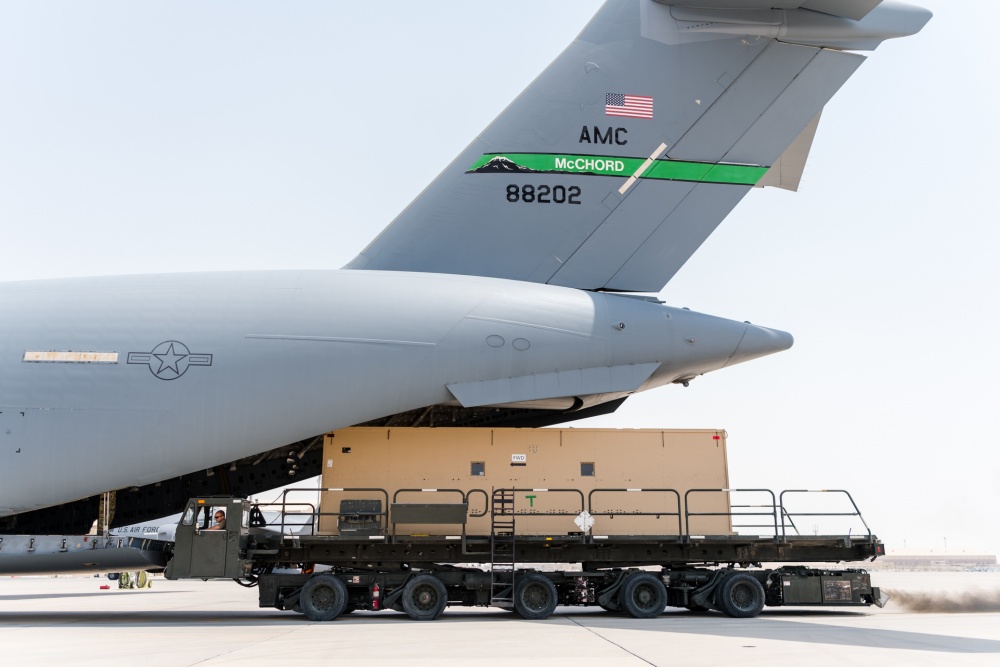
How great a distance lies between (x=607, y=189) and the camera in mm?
12469

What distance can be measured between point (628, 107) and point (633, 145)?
1.90ft

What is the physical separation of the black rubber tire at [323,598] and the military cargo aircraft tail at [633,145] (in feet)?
15.0

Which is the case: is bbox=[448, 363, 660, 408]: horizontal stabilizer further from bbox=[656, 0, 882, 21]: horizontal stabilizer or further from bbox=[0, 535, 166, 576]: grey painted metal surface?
bbox=[656, 0, 882, 21]: horizontal stabilizer

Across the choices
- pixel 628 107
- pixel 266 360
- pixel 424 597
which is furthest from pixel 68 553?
pixel 628 107

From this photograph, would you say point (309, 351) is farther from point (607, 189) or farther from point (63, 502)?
point (607, 189)

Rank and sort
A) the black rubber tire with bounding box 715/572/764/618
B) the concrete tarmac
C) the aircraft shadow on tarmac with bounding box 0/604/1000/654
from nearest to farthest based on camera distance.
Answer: the concrete tarmac → the aircraft shadow on tarmac with bounding box 0/604/1000/654 → the black rubber tire with bounding box 715/572/764/618

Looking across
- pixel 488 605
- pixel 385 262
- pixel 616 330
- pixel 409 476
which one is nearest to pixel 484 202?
pixel 385 262

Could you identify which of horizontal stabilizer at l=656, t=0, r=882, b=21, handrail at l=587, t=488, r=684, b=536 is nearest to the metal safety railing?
handrail at l=587, t=488, r=684, b=536

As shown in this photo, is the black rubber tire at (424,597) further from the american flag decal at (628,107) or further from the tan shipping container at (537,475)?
the american flag decal at (628,107)

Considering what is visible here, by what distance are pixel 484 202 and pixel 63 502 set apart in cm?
708

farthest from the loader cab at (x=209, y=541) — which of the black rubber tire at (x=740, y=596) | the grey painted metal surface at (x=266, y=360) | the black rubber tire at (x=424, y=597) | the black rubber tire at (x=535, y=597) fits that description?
the black rubber tire at (x=740, y=596)

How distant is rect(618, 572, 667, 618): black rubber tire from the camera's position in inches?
459

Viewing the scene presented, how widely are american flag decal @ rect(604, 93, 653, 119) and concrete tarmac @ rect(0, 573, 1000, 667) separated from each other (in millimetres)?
7209

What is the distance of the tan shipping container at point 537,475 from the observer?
38.9 ft
